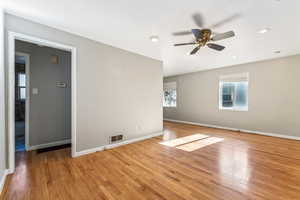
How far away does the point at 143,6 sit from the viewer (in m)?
1.95

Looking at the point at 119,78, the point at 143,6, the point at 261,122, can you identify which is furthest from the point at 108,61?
the point at 261,122

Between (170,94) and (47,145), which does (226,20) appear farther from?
(170,94)

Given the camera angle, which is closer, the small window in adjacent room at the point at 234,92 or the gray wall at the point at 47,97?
the gray wall at the point at 47,97

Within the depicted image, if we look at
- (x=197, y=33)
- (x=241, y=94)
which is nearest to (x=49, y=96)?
(x=197, y=33)

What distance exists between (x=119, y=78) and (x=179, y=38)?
1724 millimetres

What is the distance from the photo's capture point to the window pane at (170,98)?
24.4 feet

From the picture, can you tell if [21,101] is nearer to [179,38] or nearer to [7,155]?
[7,155]

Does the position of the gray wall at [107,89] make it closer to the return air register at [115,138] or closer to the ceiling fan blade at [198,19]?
the return air register at [115,138]

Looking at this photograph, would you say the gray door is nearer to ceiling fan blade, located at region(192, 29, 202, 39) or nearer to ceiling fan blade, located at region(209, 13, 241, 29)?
ceiling fan blade, located at region(192, 29, 202, 39)

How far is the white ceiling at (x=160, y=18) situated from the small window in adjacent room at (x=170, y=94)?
14.1 feet

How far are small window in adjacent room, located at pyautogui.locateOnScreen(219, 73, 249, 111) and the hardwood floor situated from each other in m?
2.16

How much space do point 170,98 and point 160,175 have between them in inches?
229

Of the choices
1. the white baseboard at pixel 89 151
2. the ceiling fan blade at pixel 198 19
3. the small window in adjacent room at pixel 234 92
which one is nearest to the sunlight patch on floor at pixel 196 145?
the white baseboard at pixel 89 151

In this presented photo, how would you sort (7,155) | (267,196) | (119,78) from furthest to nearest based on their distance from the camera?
(119,78) → (7,155) → (267,196)
